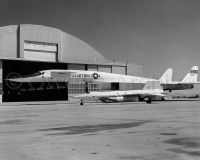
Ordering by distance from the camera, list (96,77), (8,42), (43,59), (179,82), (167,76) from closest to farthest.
A: (96,77)
(8,42)
(179,82)
(167,76)
(43,59)

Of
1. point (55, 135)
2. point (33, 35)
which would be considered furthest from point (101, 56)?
point (55, 135)

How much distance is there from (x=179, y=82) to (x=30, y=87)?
2971 cm

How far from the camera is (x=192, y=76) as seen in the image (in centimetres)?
6053

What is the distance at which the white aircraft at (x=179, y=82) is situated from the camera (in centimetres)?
5731

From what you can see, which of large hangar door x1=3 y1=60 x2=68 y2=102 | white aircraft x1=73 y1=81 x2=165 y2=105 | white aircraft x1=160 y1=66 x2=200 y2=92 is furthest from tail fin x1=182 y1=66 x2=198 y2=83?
large hangar door x1=3 y1=60 x2=68 y2=102

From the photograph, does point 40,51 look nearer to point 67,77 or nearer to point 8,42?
point 8,42

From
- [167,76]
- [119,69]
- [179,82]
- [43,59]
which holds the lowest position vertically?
[179,82]

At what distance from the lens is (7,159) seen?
7871 millimetres

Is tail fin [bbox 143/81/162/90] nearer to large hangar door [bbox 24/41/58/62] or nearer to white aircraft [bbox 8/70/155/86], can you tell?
white aircraft [bbox 8/70/155/86]

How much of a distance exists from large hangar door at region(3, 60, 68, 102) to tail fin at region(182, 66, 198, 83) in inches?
881

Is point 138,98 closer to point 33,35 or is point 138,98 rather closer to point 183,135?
point 33,35

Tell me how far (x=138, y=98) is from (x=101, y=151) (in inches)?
1648

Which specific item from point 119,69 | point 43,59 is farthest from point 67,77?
point 119,69

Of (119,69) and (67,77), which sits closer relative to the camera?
(67,77)
